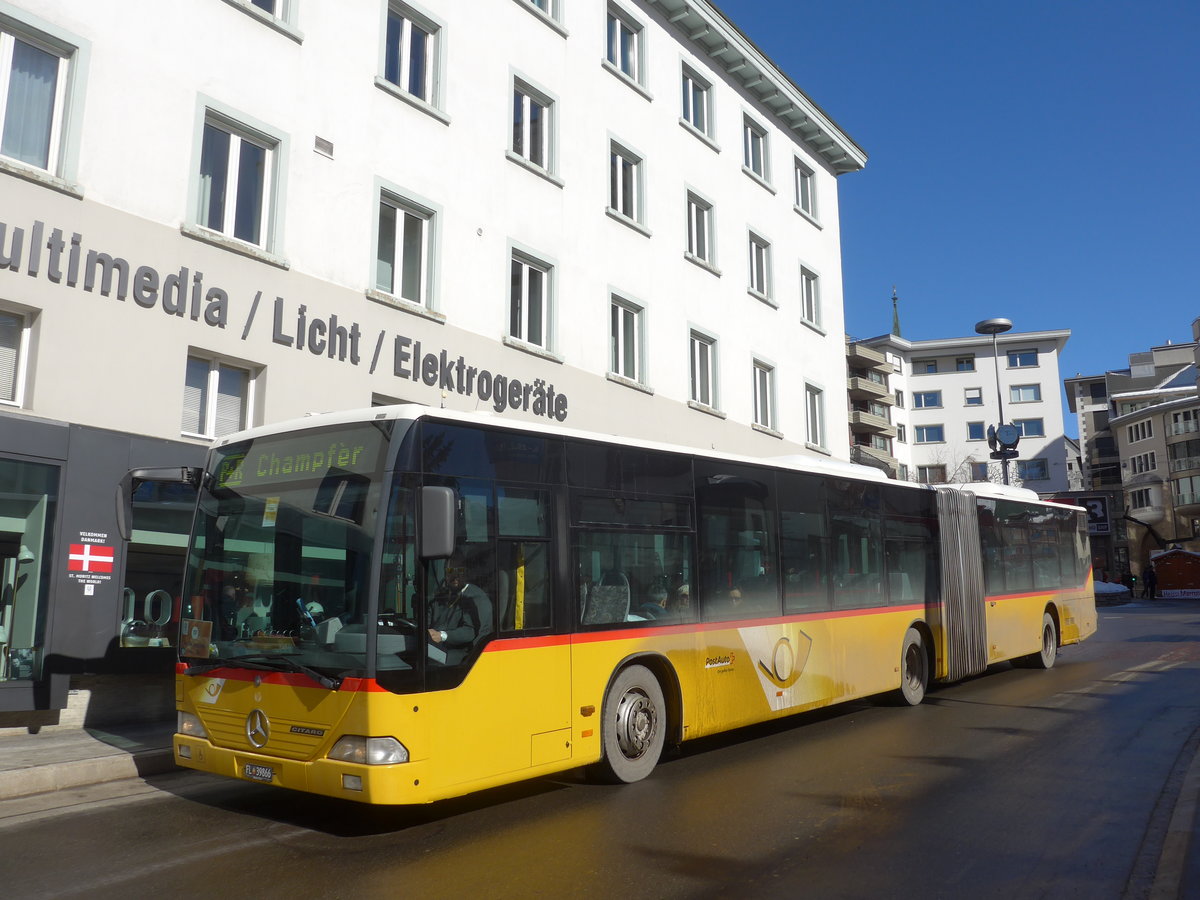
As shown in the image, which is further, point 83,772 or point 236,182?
point 236,182

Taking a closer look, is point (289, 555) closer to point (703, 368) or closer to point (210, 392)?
point (210, 392)

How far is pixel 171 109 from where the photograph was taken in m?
12.1

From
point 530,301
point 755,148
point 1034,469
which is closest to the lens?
point 530,301

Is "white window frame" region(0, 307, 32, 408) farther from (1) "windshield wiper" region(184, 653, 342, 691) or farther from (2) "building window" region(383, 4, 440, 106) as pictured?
(2) "building window" region(383, 4, 440, 106)

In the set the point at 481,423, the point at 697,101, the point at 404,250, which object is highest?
the point at 697,101

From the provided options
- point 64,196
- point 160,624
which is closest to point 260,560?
point 160,624

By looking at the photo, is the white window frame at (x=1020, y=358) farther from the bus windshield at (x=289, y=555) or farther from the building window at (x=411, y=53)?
the bus windshield at (x=289, y=555)

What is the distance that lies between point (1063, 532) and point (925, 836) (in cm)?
1328

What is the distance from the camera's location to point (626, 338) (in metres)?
20.0

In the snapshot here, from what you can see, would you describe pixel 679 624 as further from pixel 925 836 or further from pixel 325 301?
pixel 325 301

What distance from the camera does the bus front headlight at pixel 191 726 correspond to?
700cm

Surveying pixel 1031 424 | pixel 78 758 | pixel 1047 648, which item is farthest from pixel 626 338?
pixel 1031 424

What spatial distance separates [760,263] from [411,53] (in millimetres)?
11816

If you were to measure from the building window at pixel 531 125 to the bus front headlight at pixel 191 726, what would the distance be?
42.1 feet
